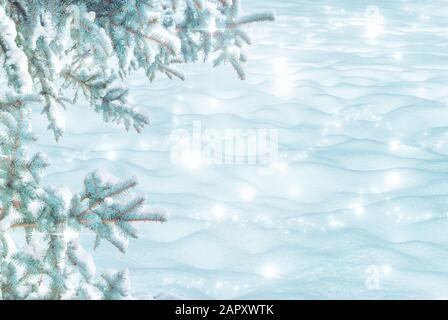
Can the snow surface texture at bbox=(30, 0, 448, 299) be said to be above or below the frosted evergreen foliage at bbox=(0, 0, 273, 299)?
below

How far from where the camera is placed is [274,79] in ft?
24.0

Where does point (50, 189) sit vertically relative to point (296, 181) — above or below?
above

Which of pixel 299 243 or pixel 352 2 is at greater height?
pixel 352 2

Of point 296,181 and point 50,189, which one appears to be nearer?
point 50,189

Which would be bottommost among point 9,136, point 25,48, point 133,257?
point 133,257

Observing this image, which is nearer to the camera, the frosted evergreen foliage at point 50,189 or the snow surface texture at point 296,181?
the frosted evergreen foliage at point 50,189

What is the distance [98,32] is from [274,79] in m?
5.19

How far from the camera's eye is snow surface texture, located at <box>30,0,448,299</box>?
3.24 m

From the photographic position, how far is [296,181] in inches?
176

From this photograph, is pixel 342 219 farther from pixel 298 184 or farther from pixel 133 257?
pixel 133 257

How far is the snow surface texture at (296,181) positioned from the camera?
3.24m

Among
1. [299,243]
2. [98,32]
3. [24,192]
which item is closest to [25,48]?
[98,32]

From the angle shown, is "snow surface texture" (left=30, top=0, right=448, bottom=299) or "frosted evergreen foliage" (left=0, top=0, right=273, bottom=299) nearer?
"frosted evergreen foliage" (left=0, top=0, right=273, bottom=299)

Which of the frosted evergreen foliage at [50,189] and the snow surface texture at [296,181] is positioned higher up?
the frosted evergreen foliage at [50,189]
